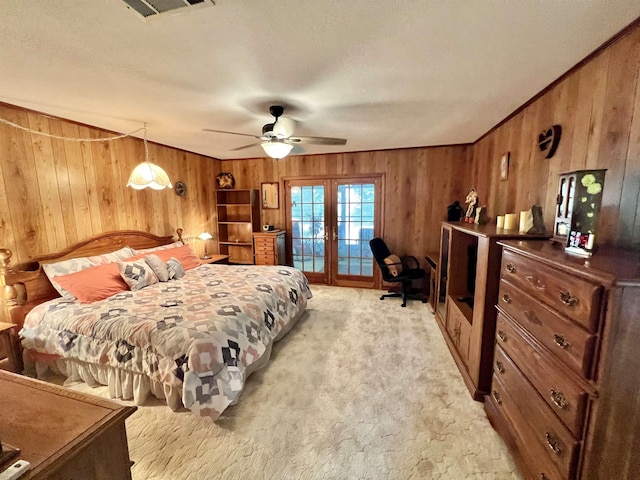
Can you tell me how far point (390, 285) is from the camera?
15.1 ft

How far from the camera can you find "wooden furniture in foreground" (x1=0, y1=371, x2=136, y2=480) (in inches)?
26.5

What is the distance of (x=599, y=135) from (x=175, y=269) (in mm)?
3959

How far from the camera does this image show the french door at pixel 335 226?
4.62 metres

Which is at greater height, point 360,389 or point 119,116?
point 119,116

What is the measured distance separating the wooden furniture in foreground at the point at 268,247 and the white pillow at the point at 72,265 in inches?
80.7

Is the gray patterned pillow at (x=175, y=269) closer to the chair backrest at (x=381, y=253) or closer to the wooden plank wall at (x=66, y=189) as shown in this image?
the wooden plank wall at (x=66, y=189)

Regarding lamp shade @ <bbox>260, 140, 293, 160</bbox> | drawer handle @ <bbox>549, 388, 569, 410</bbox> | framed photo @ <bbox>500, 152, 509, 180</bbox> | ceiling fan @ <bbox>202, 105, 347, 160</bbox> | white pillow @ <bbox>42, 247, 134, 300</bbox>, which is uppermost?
ceiling fan @ <bbox>202, 105, 347, 160</bbox>

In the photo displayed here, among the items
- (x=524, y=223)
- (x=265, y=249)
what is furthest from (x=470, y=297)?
(x=265, y=249)

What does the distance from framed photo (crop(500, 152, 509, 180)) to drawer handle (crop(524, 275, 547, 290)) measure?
1.88m

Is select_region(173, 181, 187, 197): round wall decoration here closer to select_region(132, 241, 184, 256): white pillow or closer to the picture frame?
select_region(132, 241, 184, 256): white pillow

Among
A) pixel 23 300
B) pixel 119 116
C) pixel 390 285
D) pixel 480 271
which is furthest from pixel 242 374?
pixel 390 285

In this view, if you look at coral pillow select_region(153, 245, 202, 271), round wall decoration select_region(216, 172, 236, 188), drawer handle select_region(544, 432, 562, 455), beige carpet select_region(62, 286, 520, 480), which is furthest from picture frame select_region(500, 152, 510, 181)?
round wall decoration select_region(216, 172, 236, 188)

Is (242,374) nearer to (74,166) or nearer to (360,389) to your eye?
(360,389)

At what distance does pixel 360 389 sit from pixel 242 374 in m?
0.95
